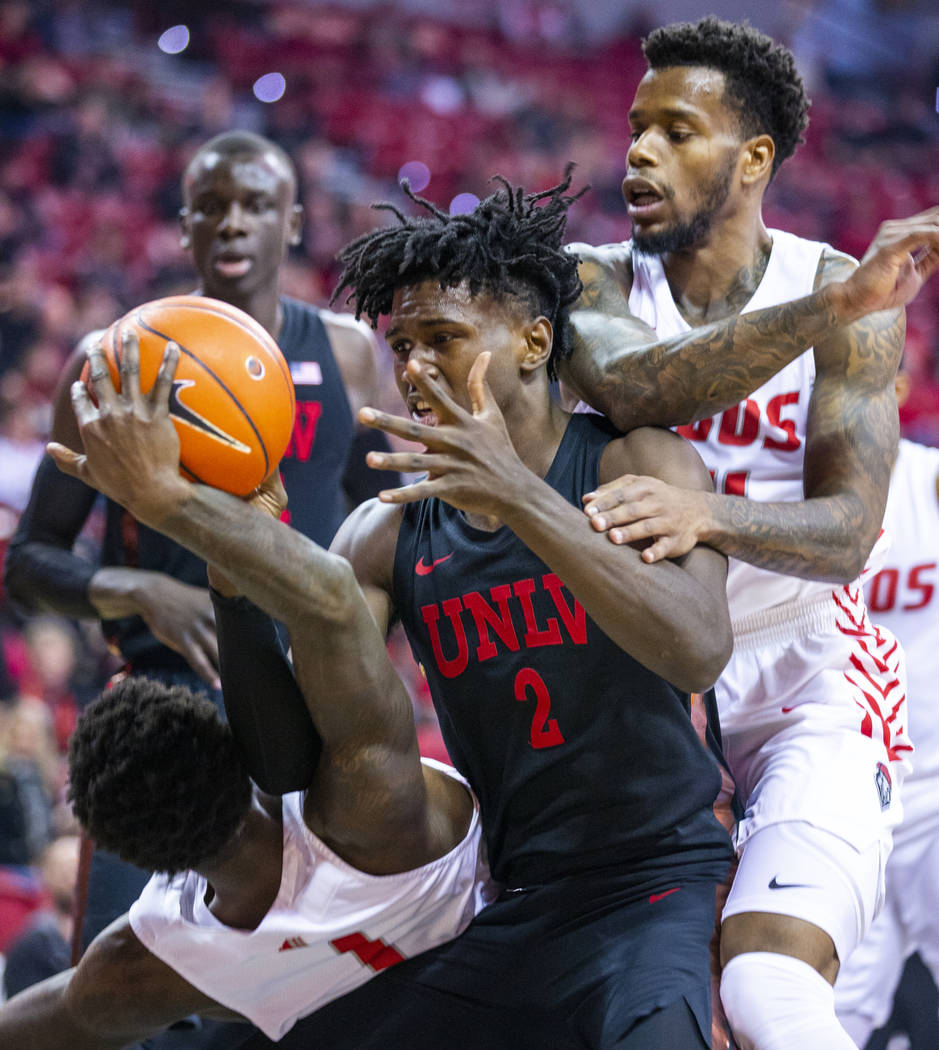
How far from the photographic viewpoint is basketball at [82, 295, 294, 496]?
2.20m

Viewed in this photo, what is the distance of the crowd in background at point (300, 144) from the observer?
8430mm

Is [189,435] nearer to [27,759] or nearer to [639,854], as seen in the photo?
[639,854]

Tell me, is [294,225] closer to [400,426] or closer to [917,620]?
[917,620]

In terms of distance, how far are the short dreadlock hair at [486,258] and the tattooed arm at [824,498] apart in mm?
536

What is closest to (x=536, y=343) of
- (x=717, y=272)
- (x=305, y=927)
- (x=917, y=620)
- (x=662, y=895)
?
(x=717, y=272)

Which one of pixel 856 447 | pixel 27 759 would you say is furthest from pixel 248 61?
pixel 856 447

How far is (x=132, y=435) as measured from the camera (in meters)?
2.04

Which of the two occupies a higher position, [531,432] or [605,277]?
[605,277]

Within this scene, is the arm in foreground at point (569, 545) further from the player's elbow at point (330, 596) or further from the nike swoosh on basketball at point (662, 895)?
the nike swoosh on basketball at point (662, 895)

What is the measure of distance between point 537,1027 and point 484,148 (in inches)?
479

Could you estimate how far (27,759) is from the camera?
19.3 ft

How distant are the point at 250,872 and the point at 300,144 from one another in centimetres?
1042

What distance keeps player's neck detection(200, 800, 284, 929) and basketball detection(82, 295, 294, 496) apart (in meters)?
0.69

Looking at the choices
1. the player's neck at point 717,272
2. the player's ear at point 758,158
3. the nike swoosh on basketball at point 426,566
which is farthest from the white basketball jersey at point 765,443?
the nike swoosh on basketball at point 426,566
